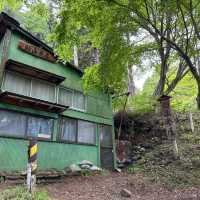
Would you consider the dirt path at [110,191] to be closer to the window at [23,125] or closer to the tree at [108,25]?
the window at [23,125]

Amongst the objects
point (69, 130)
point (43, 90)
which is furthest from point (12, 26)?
point (69, 130)

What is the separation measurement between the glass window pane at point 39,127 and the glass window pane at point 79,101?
5.69ft

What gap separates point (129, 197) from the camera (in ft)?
19.4

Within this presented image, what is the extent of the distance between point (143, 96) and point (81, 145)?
495 cm

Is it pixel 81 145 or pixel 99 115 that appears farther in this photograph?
pixel 99 115

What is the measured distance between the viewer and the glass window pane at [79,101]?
1021 cm

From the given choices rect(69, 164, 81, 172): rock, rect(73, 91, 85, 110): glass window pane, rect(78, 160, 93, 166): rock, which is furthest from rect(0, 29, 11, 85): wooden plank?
rect(78, 160, 93, 166): rock

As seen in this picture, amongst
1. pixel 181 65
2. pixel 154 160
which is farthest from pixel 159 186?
pixel 181 65

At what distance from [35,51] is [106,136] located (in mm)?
5614

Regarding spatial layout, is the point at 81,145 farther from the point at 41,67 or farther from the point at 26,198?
the point at 26,198

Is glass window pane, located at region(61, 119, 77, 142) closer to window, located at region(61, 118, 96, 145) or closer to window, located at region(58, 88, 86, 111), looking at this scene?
window, located at region(61, 118, 96, 145)

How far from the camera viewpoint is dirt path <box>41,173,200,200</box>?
5766 millimetres

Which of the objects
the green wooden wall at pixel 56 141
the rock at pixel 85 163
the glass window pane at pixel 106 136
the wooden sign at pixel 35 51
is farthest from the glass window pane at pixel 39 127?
the glass window pane at pixel 106 136

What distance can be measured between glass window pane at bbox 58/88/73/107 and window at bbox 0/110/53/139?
1187mm
